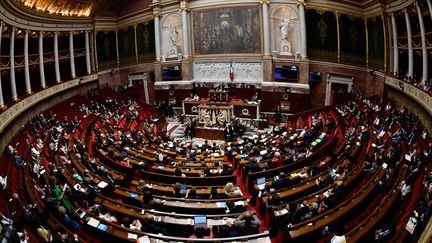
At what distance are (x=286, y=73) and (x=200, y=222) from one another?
19470mm

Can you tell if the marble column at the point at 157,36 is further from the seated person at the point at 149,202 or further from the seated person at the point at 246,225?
the seated person at the point at 246,225

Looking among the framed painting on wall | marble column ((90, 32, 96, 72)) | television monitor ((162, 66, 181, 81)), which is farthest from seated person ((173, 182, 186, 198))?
marble column ((90, 32, 96, 72))

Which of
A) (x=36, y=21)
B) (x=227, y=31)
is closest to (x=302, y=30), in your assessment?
(x=227, y=31)

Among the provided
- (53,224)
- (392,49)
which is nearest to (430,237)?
(53,224)

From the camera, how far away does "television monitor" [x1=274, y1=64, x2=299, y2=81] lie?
2573 centimetres

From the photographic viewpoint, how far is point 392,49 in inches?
826

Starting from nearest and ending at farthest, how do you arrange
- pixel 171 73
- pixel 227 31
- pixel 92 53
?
pixel 227 31, pixel 171 73, pixel 92 53

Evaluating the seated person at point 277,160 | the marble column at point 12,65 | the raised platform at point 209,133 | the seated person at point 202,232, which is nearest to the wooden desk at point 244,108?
the raised platform at point 209,133

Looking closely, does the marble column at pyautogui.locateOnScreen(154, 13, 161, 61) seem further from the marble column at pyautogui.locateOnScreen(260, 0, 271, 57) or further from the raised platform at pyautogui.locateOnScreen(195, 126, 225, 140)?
the raised platform at pyautogui.locateOnScreen(195, 126, 225, 140)

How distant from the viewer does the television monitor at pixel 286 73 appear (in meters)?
25.7

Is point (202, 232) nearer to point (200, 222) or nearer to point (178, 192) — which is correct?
point (200, 222)

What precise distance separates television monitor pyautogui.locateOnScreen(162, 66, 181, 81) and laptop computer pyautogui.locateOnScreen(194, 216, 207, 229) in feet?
71.1

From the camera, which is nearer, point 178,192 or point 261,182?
point 178,192

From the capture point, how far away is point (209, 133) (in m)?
23.0
